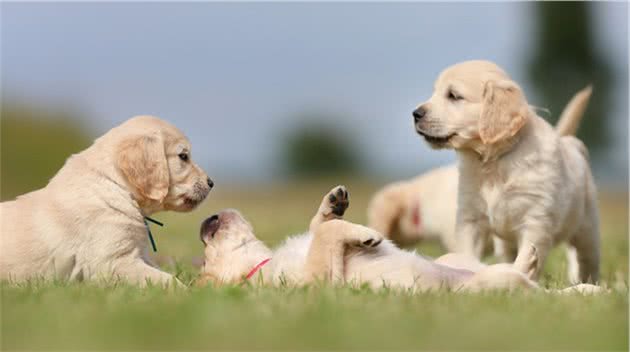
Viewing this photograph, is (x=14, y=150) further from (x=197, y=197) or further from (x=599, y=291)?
(x=599, y=291)

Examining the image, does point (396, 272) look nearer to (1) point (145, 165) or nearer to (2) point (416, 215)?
(1) point (145, 165)

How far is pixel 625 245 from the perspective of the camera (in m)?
8.24

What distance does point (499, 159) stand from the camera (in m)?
5.19

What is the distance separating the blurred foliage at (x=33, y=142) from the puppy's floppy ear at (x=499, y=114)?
14623 millimetres

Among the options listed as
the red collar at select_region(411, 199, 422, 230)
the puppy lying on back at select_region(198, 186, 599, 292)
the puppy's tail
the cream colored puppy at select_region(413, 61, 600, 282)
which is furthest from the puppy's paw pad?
the red collar at select_region(411, 199, 422, 230)

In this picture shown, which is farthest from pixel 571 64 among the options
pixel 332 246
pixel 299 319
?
pixel 299 319

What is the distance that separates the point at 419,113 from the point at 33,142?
15.4 metres

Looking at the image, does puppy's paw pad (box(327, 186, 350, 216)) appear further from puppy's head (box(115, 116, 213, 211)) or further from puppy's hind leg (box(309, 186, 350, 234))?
puppy's head (box(115, 116, 213, 211))

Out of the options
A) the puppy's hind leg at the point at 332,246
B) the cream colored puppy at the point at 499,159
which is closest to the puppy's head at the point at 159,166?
the puppy's hind leg at the point at 332,246

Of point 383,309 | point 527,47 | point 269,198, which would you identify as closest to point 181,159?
point 383,309

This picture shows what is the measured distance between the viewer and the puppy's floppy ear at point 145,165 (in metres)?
4.39

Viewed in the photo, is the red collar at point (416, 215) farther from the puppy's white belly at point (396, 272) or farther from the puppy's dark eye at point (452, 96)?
the puppy's white belly at point (396, 272)

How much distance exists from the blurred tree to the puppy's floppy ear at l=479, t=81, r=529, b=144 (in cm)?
2393

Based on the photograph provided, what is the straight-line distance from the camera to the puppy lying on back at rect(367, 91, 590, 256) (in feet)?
23.7
